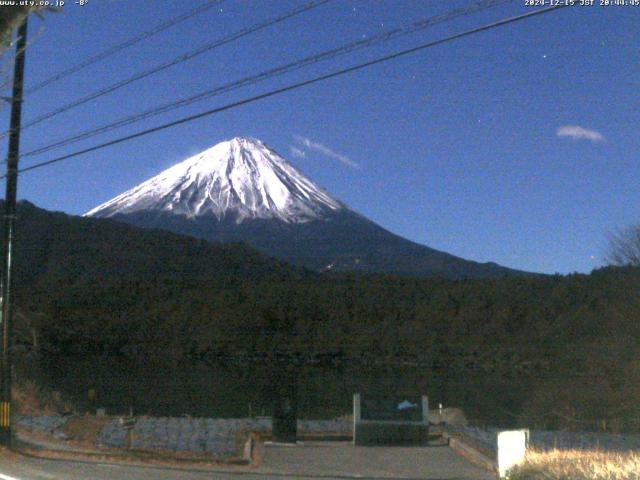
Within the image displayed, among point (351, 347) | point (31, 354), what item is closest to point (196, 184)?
point (351, 347)

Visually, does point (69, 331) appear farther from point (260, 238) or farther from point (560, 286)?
point (260, 238)

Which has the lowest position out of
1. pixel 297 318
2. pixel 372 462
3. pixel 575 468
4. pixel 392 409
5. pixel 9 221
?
pixel 372 462

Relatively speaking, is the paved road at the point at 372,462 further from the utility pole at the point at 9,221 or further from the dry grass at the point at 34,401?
the dry grass at the point at 34,401

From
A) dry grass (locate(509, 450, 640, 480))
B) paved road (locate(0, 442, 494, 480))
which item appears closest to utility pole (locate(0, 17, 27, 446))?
paved road (locate(0, 442, 494, 480))

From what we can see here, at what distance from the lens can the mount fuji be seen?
407 ft

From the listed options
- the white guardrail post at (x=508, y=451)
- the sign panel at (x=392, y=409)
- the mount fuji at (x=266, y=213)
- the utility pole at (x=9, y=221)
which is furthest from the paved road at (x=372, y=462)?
the mount fuji at (x=266, y=213)

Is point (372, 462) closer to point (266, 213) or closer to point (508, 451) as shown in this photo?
point (508, 451)

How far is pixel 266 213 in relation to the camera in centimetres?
13838

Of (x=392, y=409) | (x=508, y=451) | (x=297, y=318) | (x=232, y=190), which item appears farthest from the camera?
(x=232, y=190)

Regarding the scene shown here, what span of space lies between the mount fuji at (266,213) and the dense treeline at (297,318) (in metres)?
45.9

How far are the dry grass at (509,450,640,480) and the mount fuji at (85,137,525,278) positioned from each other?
107522 mm

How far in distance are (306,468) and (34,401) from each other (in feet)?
37.4

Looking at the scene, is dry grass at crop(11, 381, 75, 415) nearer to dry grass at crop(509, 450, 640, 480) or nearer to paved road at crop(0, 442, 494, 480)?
paved road at crop(0, 442, 494, 480)

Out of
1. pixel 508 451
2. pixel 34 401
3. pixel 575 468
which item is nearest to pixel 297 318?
pixel 34 401
